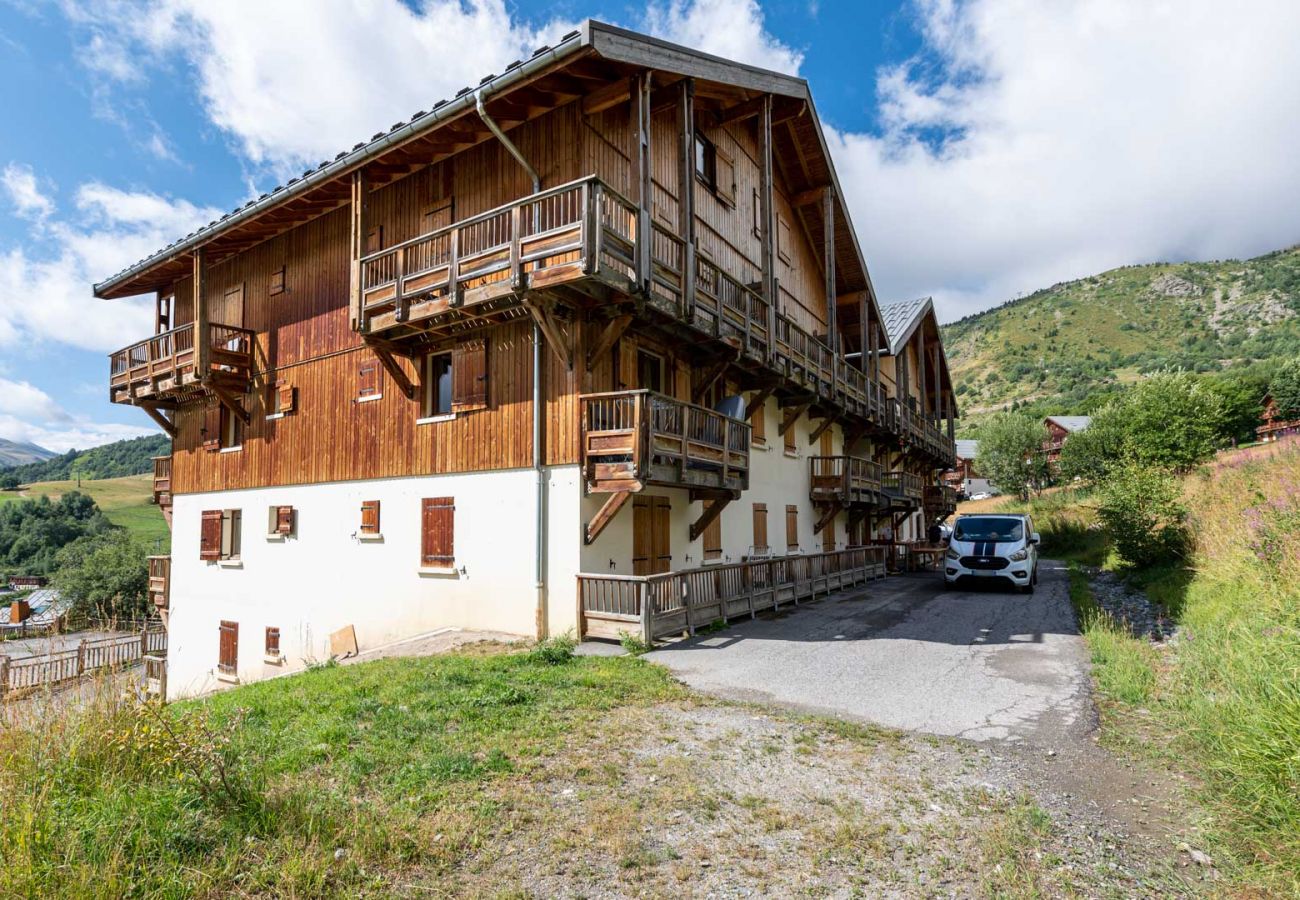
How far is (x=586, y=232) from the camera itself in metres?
11.2

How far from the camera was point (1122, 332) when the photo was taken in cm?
13562

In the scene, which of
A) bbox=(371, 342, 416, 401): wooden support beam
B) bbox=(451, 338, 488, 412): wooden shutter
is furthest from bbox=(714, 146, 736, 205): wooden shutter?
bbox=(371, 342, 416, 401): wooden support beam

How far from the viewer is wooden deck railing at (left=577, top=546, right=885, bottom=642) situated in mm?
12078

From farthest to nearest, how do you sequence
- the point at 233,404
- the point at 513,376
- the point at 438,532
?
1. the point at 233,404
2. the point at 438,532
3. the point at 513,376

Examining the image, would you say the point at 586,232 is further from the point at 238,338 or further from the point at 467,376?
the point at 238,338

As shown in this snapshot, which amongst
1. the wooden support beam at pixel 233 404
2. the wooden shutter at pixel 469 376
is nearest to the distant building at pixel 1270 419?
the wooden shutter at pixel 469 376

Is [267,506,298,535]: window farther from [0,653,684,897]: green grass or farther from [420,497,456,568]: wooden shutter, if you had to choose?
[0,653,684,897]: green grass

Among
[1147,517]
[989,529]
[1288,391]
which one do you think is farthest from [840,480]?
[1288,391]

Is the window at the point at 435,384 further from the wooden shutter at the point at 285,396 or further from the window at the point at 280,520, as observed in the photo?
the window at the point at 280,520

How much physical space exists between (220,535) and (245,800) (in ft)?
60.8

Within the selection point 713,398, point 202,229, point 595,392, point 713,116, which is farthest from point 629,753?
point 202,229

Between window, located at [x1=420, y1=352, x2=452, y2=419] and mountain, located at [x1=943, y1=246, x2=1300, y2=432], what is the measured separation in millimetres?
98571

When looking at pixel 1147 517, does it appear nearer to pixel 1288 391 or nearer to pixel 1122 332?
pixel 1288 391

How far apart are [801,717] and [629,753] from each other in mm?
2308
